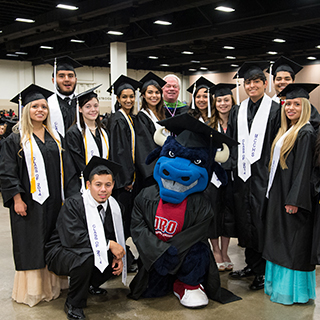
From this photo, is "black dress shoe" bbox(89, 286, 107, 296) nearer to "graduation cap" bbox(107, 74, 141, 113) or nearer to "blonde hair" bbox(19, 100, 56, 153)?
"blonde hair" bbox(19, 100, 56, 153)

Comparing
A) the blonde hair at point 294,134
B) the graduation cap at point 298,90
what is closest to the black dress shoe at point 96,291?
the blonde hair at point 294,134

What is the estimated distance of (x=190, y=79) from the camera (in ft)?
68.4

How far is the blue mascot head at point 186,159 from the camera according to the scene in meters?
2.93

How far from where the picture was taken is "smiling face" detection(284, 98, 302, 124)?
3053mm

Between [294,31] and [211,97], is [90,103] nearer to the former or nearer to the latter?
[211,97]

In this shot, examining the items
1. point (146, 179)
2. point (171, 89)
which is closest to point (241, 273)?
point (146, 179)

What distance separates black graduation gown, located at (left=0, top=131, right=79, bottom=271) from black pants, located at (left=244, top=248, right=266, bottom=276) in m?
1.76

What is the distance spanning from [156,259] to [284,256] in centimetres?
101

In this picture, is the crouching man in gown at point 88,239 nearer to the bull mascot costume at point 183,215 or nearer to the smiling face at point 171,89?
the bull mascot costume at point 183,215

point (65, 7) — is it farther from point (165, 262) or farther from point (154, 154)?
point (165, 262)

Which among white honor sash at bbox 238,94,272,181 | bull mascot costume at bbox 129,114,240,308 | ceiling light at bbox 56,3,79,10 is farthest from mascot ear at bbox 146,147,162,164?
ceiling light at bbox 56,3,79,10

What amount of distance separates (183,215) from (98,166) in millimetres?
770

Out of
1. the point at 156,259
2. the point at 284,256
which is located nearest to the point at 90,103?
the point at 156,259

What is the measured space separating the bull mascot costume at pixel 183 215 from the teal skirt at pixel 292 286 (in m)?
0.42
